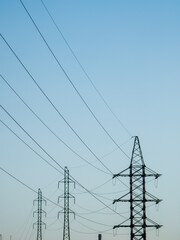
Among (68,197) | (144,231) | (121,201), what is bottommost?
(144,231)

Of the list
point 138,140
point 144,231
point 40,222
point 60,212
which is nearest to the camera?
point 144,231

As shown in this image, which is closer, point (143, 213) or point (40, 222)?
point (143, 213)

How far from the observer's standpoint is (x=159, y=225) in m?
40.7

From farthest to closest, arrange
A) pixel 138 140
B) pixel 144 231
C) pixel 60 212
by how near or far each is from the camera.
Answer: pixel 60 212, pixel 138 140, pixel 144 231

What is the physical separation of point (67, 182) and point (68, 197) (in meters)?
2.55

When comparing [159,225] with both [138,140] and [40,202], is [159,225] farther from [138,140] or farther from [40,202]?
[40,202]

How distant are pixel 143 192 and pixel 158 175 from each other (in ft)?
6.60

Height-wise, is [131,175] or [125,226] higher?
[131,175]

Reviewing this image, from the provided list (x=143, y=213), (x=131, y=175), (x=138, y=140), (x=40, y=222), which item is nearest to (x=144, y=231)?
(x=143, y=213)

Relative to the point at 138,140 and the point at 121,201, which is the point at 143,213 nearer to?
the point at 121,201

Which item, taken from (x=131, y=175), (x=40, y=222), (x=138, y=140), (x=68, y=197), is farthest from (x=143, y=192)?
(x=40, y=222)

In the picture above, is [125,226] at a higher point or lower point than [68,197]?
lower

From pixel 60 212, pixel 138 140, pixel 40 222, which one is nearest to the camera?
pixel 138 140

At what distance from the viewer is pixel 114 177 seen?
134 ft
